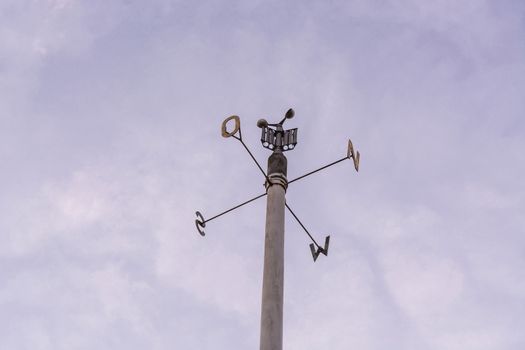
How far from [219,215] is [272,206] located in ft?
5.74

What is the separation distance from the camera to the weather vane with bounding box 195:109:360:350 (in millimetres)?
10650

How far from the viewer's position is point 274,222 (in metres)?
11.8

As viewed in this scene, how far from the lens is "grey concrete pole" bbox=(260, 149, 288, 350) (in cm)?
1055

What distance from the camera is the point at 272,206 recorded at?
12.1 meters

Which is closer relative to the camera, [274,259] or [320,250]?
[274,259]

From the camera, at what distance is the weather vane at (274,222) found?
10.6 m

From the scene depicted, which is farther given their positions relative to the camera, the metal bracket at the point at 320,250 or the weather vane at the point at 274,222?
the metal bracket at the point at 320,250

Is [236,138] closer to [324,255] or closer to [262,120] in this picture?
[262,120]

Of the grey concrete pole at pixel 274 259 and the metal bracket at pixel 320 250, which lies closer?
the grey concrete pole at pixel 274 259

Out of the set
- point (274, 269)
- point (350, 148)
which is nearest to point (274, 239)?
point (274, 269)

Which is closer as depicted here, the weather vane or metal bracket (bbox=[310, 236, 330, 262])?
the weather vane

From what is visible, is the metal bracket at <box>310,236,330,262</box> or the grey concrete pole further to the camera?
the metal bracket at <box>310,236,330,262</box>

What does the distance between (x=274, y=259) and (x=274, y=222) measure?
73cm

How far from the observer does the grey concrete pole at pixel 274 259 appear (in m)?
10.6
